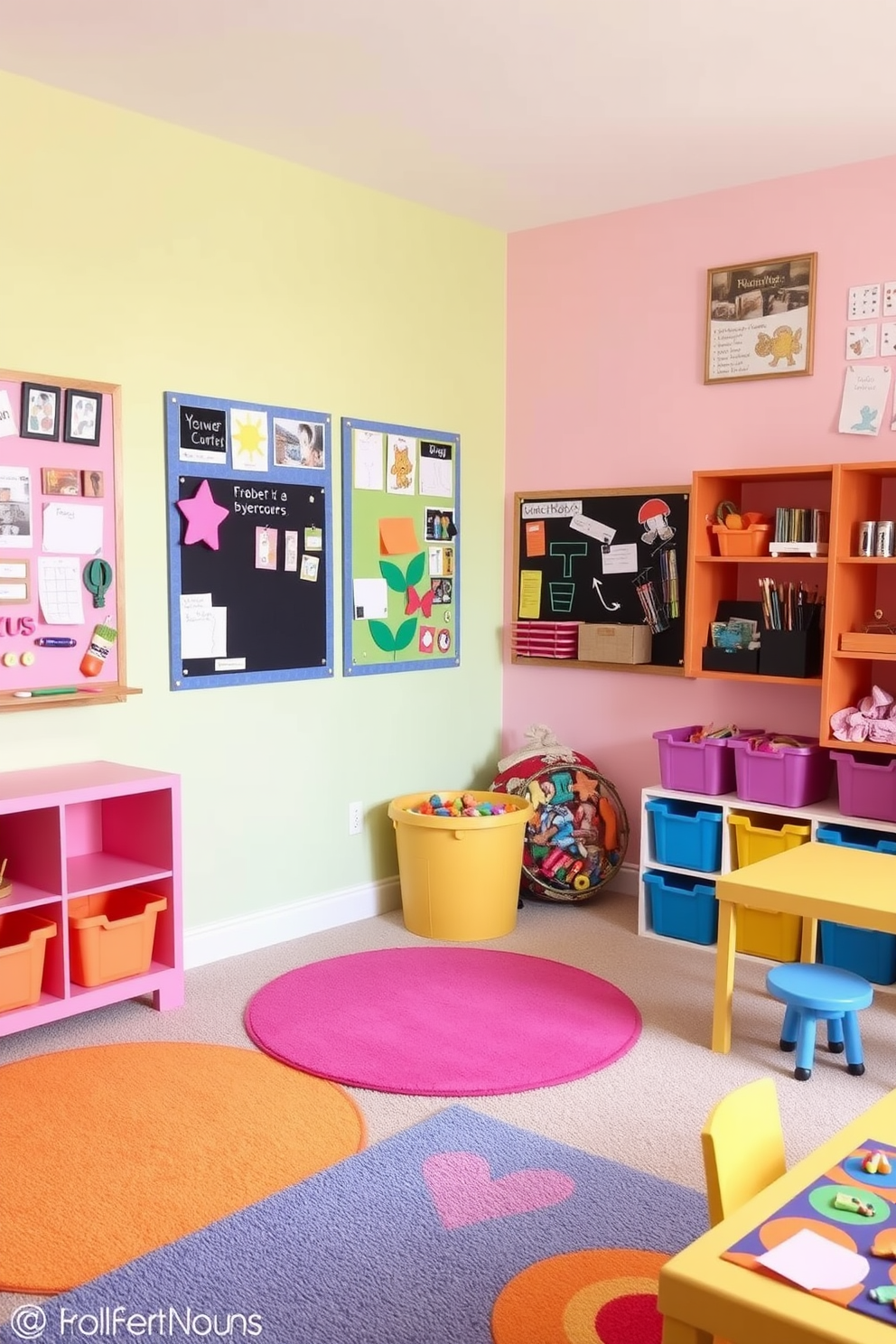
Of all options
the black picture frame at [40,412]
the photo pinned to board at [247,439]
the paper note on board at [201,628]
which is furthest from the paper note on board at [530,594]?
the black picture frame at [40,412]

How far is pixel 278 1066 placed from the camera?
10.1 ft

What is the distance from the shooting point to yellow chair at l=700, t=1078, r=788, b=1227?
1.47 metres

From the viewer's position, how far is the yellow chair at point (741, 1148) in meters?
1.47

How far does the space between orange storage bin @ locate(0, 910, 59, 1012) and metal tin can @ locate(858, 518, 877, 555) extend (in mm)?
2594

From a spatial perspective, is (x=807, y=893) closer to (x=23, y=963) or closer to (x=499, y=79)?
(x=23, y=963)

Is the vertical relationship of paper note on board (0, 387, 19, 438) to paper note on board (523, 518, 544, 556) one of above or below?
Answer: above

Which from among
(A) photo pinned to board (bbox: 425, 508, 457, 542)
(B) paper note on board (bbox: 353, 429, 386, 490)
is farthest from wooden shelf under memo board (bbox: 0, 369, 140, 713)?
(A) photo pinned to board (bbox: 425, 508, 457, 542)

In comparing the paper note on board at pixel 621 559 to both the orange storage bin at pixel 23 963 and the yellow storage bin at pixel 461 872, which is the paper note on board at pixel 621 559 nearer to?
the yellow storage bin at pixel 461 872

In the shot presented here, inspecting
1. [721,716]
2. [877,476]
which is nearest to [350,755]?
[721,716]

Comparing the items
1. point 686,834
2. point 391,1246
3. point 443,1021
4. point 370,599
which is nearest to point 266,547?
point 370,599

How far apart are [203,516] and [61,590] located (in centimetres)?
55

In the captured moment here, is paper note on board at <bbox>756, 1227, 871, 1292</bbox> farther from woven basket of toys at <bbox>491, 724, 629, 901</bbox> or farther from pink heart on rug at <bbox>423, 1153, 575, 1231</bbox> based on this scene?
woven basket of toys at <bbox>491, 724, 629, 901</bbox>

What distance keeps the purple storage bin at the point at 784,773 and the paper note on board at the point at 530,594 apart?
3.59 ft

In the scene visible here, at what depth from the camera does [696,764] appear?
13.5 ft
